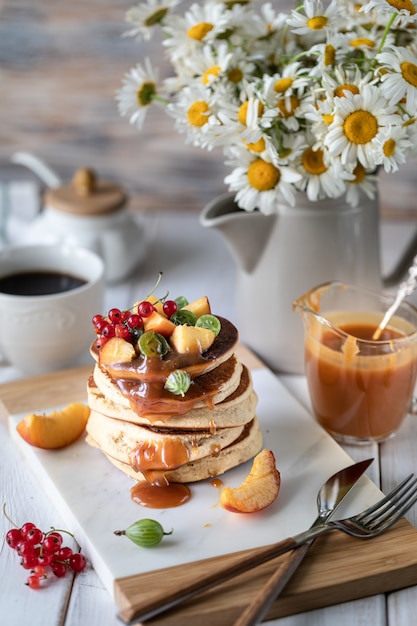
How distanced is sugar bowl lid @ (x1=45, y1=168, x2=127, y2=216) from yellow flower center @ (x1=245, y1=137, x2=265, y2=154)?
31.4 inches

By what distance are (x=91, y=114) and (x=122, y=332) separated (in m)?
1.58

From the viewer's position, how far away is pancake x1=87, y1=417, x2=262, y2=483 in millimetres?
1524

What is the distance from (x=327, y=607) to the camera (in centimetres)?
133

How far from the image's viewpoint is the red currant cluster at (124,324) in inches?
58.6

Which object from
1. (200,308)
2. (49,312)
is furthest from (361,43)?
(49,312)

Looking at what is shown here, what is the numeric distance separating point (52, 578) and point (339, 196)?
951 mm

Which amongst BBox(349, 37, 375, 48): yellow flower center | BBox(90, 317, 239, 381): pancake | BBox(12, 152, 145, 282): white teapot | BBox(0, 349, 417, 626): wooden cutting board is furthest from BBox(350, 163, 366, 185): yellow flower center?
BBox(12, 152, 145, 282): white teapot

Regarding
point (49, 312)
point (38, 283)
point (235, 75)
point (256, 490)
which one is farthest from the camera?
point (38, 283)

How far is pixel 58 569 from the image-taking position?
1.38 metres

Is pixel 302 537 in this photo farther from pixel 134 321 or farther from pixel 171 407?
pixel 134 321

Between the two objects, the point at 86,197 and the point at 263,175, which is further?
the point at 86,197

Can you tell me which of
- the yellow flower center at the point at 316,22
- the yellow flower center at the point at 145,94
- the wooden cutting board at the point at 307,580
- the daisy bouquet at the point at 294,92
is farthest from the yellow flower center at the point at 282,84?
the wooden cutting board at the point at 307,580

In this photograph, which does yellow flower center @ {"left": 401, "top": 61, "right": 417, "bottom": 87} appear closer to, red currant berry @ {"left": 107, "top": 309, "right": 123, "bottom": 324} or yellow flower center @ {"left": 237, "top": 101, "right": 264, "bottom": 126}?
yellow flower center @ {"left": 237, "top": 101, "right": 264, "bottom": 126}

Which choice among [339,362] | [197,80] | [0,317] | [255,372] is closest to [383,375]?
[339,362]
